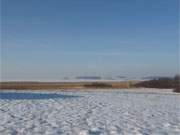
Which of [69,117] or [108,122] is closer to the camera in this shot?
[108,122]

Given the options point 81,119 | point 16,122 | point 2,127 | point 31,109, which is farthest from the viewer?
point 31,109

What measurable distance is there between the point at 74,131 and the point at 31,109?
565 centimetres

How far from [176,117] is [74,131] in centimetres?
499

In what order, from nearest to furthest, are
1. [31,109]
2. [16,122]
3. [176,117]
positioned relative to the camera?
[16,122] → [176,117] → [31,109]

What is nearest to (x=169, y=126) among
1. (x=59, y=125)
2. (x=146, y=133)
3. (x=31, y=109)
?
(x=146, y=133)

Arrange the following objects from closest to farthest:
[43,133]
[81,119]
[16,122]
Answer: [43,133] < [16,122] < [81,119]

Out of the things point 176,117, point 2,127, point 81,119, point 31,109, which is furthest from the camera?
point 31,109

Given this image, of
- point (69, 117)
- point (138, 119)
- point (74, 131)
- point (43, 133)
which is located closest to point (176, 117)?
point (138, 119)

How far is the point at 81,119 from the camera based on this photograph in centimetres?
1281

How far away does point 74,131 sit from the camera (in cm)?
1050

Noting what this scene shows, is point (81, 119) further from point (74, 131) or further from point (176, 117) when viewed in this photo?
point (176, 117)

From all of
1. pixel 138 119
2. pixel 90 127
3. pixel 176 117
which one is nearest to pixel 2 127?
pixel 90 127

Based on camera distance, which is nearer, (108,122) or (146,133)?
(146,133)

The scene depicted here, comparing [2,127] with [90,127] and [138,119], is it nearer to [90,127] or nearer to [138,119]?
[90,127]
